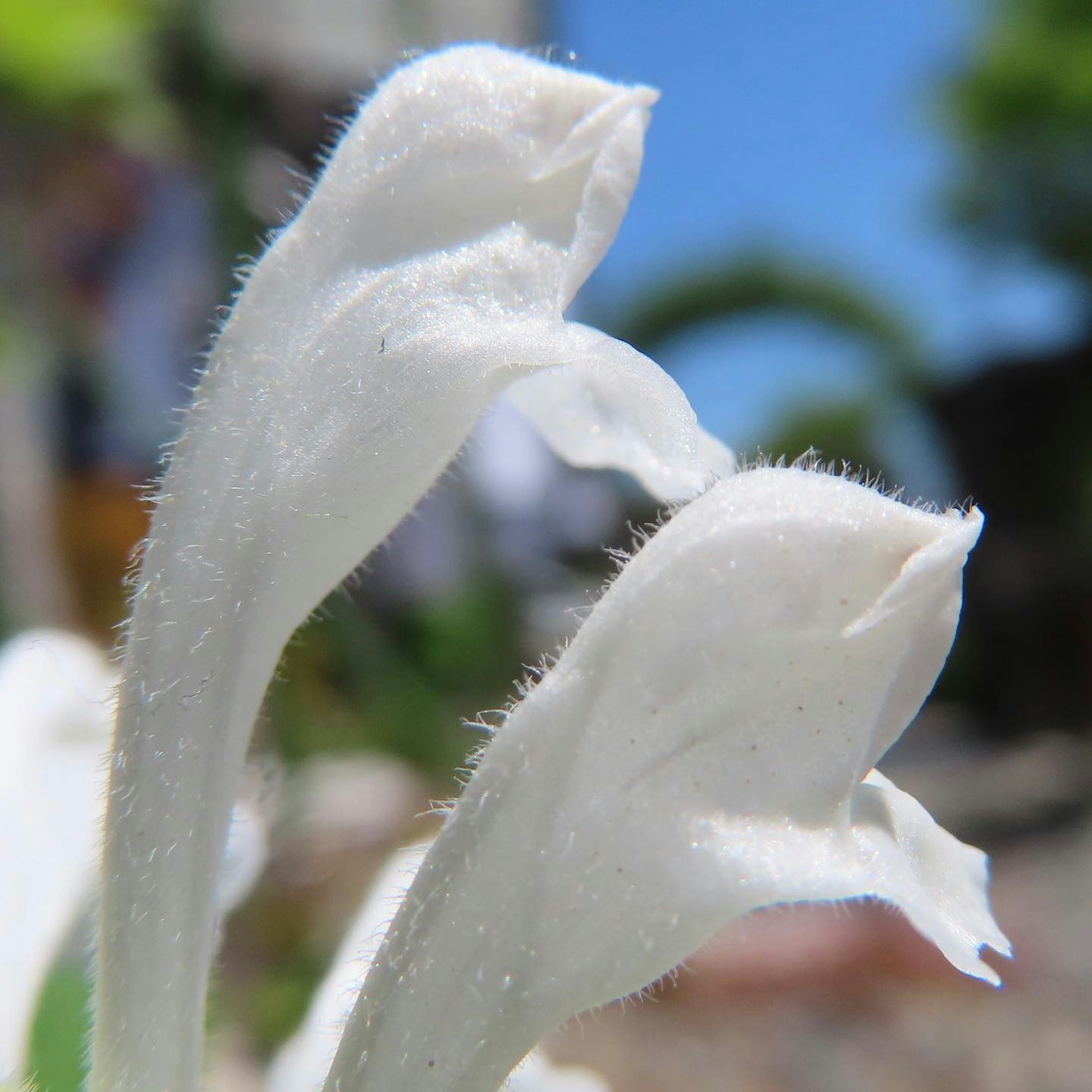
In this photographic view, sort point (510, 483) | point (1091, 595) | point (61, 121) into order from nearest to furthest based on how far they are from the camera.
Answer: point (61, 121) → point (510, 483) → point (1091, 595)

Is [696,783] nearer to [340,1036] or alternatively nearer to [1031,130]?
[340,1036]

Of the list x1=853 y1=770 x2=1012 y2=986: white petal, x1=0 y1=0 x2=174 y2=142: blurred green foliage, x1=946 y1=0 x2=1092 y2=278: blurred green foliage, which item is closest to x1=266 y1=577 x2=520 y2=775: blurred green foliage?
x1=0 y1=0 x2=174 y2=142: blurred green foliage

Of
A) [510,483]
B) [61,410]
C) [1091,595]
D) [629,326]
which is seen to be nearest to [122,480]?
[61,410]

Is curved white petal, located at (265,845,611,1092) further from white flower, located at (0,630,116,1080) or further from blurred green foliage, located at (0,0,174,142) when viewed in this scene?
blurred green foliage, located at (0,0,174,142)

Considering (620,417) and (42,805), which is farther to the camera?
(42,805)

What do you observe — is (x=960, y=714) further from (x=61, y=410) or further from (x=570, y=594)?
(x=61, y=410)

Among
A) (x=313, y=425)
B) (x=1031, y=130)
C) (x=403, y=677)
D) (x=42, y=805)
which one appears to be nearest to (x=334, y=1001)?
(x=42, y=805)
